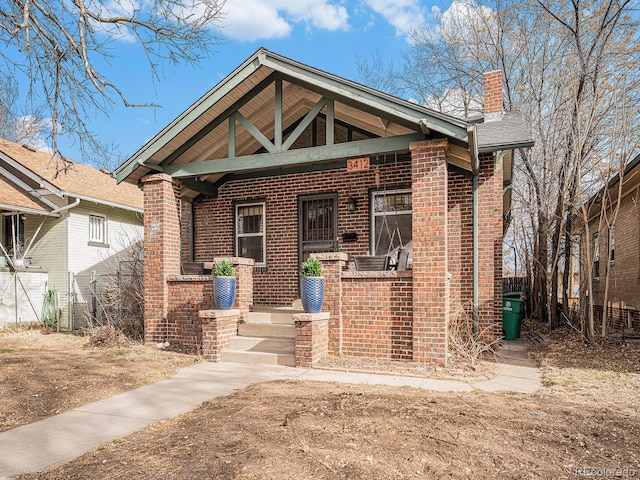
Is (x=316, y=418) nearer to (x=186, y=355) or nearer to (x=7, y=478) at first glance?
(x=7, y=478)

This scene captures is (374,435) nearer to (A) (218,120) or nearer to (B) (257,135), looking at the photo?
(B) (257,135)

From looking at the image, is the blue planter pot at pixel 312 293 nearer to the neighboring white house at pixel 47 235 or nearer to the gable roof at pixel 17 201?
the neighboring white house at pixel 47 235

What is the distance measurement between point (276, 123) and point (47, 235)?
31.9 feet

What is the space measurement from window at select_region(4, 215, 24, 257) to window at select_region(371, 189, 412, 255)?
1131 cm

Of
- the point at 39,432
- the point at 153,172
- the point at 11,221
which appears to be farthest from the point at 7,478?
the point at 11,221

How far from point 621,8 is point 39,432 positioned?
1431cm

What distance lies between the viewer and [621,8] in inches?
421

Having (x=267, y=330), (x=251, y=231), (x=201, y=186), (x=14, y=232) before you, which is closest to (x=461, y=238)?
(x=267, y=330)

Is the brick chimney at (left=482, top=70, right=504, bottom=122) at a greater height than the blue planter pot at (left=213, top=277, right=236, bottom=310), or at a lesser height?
greater

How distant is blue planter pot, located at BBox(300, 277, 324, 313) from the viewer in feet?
21.3

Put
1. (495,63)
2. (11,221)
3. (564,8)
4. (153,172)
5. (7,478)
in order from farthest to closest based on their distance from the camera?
(495,63) → (11,221) → (564,8) → (153,172) → (7,478)

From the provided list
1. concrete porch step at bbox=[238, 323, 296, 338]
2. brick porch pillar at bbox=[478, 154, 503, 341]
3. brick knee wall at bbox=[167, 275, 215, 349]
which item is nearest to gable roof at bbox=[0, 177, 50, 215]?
brick knee wall at bbox=[167, 275, 215, 349]

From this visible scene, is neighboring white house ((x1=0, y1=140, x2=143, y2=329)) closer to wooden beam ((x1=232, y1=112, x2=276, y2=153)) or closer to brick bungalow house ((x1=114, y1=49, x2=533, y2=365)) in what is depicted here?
brick bungalow house ((x1=114, y1=49, x2=533, y2=365))

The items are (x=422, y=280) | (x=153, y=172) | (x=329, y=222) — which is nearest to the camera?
(x=422, y=280)
